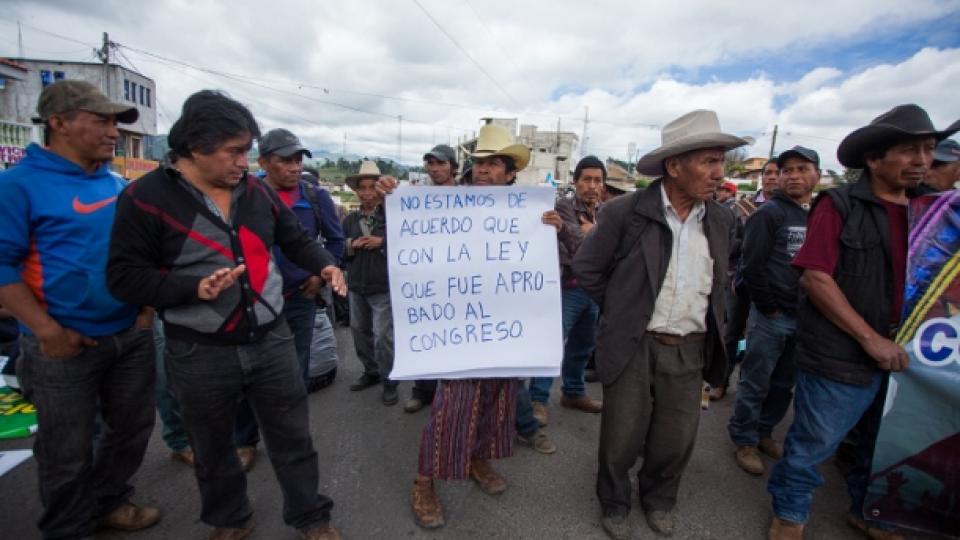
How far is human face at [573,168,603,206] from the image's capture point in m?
3.42

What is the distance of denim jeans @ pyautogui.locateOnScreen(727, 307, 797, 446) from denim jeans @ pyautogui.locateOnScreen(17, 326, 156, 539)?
3.74m

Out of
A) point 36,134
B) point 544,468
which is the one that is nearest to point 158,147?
point 36,134

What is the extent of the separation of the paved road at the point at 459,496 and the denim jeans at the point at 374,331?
0.58 metres

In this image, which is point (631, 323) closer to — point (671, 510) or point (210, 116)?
point (671, 510)

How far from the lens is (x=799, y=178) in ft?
10.0

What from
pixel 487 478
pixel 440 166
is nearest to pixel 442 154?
pixel 440 166

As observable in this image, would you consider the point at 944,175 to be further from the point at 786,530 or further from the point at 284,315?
the point at 284,315

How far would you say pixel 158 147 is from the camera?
28234 millimetres

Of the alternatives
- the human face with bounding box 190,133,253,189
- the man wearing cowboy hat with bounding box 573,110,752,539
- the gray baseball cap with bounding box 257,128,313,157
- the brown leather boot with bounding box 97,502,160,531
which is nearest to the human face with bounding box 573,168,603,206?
the man wearing cowboy hat with bounding box 573,110,752,539

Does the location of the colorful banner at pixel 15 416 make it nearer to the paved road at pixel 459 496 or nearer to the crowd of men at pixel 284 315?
the paved road at pixel 459 496

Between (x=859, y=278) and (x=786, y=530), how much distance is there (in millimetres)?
1390

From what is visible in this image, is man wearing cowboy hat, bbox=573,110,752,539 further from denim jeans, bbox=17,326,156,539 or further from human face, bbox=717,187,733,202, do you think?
human face, bbox=717,187,733,202

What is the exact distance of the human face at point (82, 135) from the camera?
1.95 meters

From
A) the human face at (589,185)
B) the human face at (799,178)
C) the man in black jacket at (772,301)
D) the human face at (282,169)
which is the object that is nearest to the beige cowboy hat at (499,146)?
the human face at (589,185)
